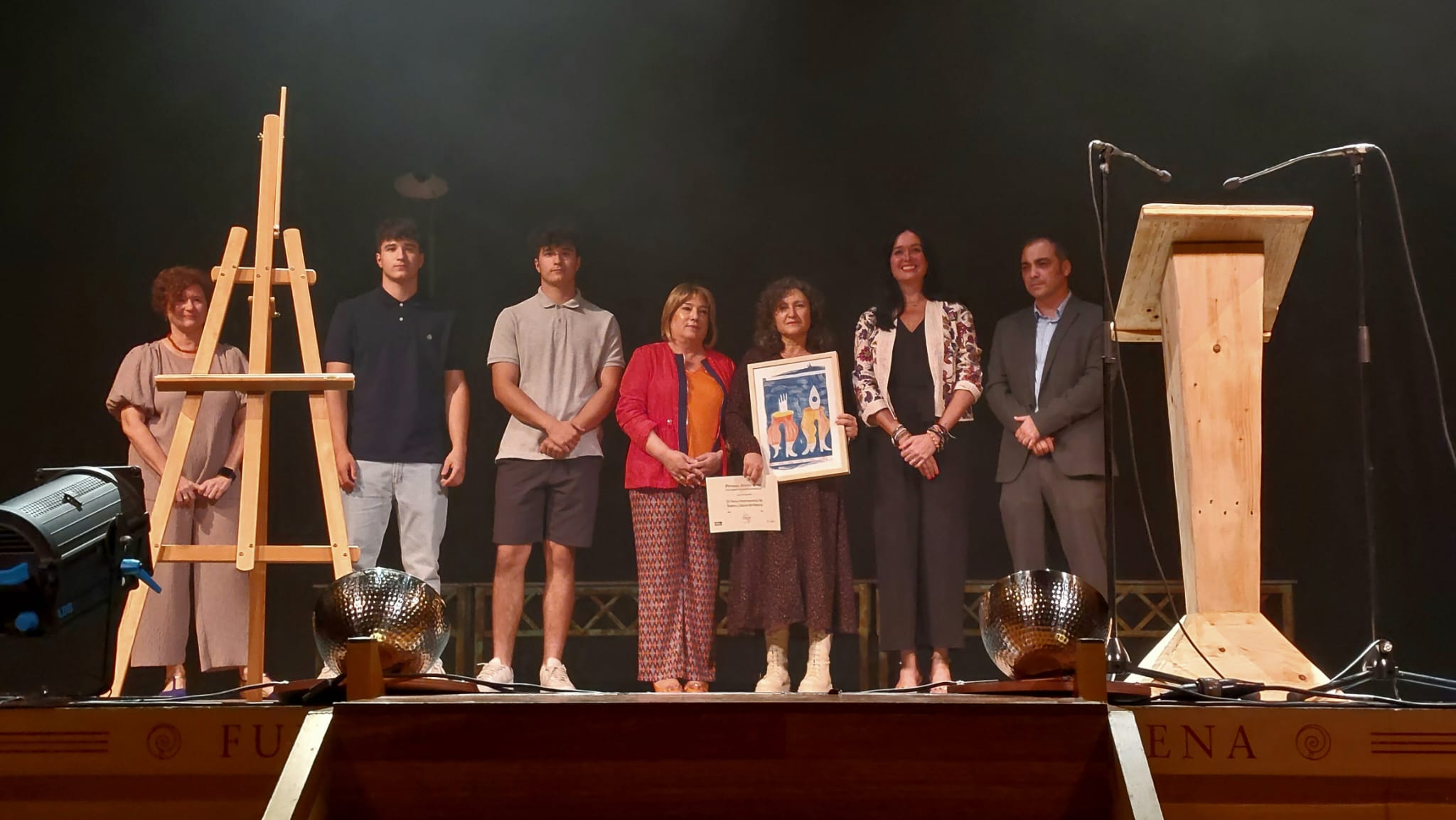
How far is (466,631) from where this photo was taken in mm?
5051

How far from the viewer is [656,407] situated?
506 cm

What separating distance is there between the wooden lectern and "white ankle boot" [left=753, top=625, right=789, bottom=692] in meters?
1.97

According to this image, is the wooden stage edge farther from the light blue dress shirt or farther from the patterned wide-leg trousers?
the light blue dress shirt

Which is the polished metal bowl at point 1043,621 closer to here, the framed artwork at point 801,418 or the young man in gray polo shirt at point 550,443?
the framed artwork at point 801,418

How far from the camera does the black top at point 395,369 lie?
5.10 m

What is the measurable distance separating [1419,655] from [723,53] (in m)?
3.99

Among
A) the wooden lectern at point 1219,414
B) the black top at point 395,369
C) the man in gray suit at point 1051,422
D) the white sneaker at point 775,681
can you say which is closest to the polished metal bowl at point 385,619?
the wooden lectern at point 1219,414

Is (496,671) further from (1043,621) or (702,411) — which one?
(1043,621)

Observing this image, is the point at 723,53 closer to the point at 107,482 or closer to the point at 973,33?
the point at 973,33

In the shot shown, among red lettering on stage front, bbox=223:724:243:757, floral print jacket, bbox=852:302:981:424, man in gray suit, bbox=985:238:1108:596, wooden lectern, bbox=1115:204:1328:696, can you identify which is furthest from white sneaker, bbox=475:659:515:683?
red lettering on stage front, bbox=223:724:243:757

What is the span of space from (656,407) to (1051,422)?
1.62 metres

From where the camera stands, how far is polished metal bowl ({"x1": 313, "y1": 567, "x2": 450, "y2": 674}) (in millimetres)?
2268

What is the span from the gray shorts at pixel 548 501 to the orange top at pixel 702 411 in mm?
409

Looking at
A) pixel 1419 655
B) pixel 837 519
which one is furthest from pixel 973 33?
pixel 1419 655
